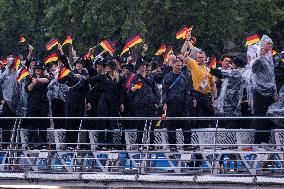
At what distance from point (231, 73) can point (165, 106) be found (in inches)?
53.0

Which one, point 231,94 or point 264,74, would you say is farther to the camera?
point 231,94

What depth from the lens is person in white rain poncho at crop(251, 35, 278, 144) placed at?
2198 cm

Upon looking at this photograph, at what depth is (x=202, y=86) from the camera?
23.6m

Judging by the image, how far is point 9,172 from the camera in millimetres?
23688

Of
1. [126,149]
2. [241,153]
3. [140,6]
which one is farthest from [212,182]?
[140,6]

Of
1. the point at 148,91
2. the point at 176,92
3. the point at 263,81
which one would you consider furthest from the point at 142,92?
the point at 263,81

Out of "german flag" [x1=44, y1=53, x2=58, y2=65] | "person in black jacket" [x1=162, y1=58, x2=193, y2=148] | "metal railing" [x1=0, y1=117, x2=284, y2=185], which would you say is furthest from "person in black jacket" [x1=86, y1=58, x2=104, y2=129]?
"german flag" [x1=44, y1=53, x2=58, y2=65]

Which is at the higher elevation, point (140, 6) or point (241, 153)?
point (140, 6)

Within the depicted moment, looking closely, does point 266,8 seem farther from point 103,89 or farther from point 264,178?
point 264,178

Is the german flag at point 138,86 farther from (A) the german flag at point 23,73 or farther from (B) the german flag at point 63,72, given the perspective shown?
(A) the german flag at point 23,73

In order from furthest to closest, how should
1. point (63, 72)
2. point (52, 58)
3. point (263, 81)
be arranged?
point (52, 58) < point (63, 72) < point (263, 81)

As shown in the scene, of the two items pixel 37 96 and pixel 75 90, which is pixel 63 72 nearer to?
pixel 75 90

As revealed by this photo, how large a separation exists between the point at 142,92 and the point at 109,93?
140 cm

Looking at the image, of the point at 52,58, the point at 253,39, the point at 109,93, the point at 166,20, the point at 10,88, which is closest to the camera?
the point at 253,39
